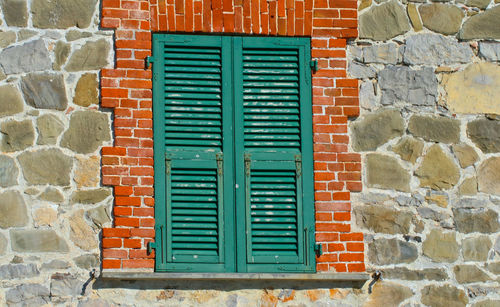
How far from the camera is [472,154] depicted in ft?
23.9

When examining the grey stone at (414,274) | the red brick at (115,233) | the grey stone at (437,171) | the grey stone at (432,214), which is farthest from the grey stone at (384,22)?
the red brick at (115,233)

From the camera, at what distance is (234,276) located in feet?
22.4

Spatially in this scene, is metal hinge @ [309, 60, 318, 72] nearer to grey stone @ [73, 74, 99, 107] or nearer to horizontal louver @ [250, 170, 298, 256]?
horizontal louver @ [250, 170, 298, 256]

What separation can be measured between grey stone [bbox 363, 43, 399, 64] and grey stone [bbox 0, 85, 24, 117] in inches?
101

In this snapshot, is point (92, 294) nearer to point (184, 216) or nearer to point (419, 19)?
point (184, 216)

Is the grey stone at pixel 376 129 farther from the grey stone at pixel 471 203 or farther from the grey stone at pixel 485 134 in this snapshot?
the grey stone at pixel 471 203

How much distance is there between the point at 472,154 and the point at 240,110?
1765mm

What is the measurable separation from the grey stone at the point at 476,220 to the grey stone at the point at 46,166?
112 inches

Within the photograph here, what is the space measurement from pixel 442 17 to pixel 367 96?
874 millimetres

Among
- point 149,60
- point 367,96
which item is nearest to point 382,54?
point 367,96

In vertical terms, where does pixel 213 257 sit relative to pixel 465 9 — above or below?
below

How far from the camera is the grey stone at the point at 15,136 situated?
22.8 ft

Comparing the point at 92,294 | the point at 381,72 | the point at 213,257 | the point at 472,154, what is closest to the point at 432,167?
the point at 472,154

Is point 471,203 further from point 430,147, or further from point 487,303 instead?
point 487,303
